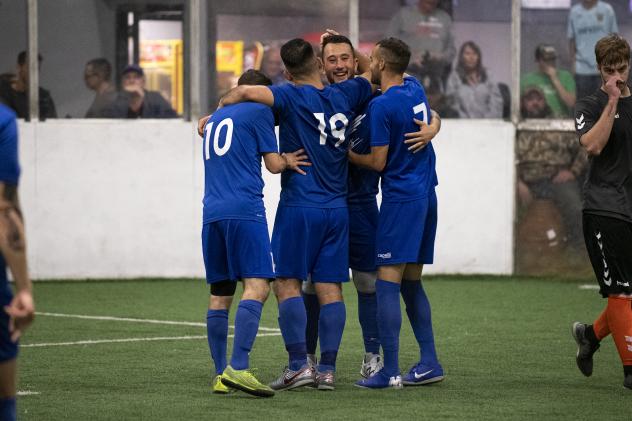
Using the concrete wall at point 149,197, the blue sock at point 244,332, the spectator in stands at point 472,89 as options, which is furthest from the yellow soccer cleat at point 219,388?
the spectator in stands at point 472,89

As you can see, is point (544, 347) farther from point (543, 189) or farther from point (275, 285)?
point (543, 189)

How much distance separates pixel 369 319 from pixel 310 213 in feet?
3.25

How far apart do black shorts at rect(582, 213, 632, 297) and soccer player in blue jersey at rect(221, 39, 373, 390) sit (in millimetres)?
1432

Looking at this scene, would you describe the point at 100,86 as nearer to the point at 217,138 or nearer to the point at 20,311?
the point at 217,138

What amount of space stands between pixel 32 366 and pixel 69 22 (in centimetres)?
716

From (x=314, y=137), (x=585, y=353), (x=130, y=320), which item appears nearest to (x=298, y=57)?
(x=314, y=137)

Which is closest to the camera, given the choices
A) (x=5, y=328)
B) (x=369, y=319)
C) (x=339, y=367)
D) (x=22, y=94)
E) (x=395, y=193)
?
(x=5, y=328)

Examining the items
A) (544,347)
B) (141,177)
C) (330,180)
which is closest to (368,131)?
(330,180)

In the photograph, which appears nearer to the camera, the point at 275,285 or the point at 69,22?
the point at 275,285

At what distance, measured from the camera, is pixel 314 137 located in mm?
7527

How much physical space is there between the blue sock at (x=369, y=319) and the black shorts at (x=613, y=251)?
143cm

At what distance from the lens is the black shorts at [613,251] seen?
24.5 ft

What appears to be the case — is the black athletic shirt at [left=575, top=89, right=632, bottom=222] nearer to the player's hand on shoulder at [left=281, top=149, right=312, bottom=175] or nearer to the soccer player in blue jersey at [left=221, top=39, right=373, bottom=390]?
the soccer player in blue jersey at [left=221, top=39, right=373, bottom=390]

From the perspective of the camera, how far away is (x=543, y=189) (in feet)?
48.9
